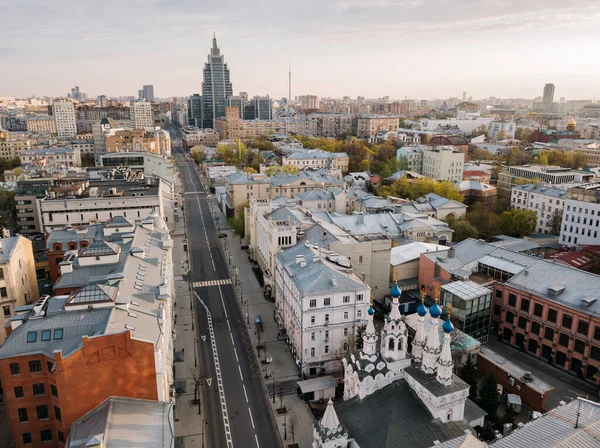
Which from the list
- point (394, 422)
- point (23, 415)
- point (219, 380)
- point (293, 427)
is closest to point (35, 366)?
point (23, 415)

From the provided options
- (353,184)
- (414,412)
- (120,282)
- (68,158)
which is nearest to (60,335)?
(120,282)

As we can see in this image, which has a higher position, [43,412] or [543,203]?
[543,203]

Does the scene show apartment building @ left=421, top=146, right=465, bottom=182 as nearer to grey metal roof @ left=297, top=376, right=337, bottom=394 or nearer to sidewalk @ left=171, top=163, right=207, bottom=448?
sidewalk @ left=171, top=163, right=207, bottom=448

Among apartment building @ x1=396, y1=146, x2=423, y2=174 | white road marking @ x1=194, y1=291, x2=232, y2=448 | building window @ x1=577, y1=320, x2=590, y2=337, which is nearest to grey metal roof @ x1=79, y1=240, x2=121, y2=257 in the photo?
white road marking @ x1=194, y1=291, x2=232, y2=448

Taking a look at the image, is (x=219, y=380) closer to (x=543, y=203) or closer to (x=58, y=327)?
(x=58, y=327)

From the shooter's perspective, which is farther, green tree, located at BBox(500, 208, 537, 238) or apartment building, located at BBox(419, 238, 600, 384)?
green tree, located at BBox(500, 208, 537, 238)

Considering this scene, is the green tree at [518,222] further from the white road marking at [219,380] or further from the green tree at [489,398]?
the white road marking at [219,380]

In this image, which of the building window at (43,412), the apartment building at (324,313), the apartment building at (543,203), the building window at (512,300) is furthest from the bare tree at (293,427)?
the apartment building at (543,203)
